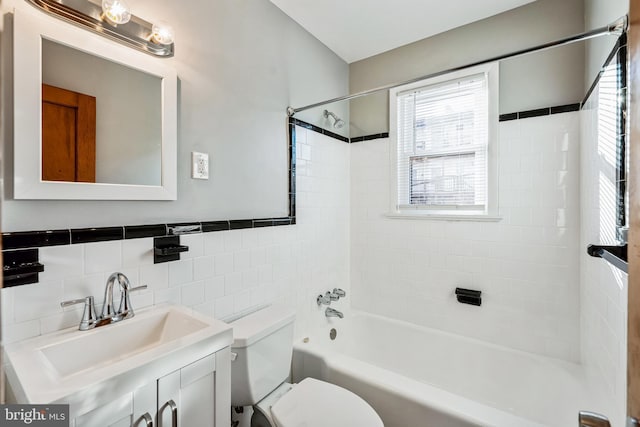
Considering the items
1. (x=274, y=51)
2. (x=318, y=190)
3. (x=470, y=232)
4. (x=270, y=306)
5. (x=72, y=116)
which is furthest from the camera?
(x=318, y=190)

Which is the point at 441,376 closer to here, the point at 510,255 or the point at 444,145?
the point at 510,255

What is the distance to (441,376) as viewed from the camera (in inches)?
90.4

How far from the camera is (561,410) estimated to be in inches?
71.1

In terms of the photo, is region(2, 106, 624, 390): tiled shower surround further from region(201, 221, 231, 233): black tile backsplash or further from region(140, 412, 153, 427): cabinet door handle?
region(140, 412, 153, 427): cabinet door handle

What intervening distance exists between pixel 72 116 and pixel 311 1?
1.59m

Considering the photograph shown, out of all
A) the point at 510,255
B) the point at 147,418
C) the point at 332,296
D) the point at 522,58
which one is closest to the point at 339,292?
the point at 332,296

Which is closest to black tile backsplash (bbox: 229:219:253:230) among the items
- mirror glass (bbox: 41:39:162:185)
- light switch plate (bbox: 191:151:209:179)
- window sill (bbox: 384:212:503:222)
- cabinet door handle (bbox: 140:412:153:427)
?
light switch plate (bbox: 191:151:209:179)

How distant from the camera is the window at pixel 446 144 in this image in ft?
7.38

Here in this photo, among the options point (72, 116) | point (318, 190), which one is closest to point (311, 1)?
point (318, 190)

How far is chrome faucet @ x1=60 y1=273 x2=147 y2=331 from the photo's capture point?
1210 mm

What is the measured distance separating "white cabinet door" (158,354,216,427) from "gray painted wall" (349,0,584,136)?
2355 millimetres

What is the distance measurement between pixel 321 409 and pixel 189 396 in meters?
0.67

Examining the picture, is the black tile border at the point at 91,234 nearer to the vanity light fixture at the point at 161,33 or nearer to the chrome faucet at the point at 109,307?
the chrome faucet at the point at 109,307

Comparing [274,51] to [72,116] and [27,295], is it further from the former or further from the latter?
[27,295]
